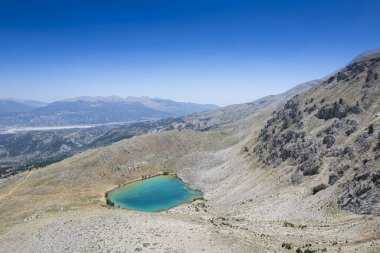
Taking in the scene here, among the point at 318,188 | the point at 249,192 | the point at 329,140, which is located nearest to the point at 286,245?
the point at 318,188

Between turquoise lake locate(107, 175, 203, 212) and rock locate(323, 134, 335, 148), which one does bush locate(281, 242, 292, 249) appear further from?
turquoise lake locate(107, 175, 203, 212)

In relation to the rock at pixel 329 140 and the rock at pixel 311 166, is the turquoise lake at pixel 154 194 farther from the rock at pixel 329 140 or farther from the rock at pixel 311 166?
the rock at pixel 329 140

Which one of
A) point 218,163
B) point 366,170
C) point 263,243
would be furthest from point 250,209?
point 218,163

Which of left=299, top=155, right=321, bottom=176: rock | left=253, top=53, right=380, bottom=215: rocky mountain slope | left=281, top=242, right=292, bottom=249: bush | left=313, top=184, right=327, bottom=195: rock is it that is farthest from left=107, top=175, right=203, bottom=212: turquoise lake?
left=281, top=242, right=292, bottom=249: bush

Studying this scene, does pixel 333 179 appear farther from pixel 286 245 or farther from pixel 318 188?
pixel 286 245

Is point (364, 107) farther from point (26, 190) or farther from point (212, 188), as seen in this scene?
point (26, 190)

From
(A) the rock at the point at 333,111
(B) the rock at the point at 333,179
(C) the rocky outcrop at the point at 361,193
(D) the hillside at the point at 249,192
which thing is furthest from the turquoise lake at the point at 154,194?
(C) the rocky outcrop at the point at 361,193
